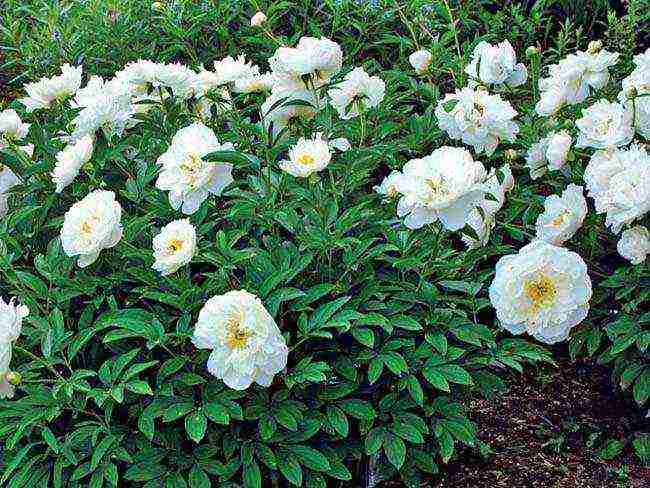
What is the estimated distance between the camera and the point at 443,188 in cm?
207

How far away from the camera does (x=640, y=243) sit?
7.63 ft

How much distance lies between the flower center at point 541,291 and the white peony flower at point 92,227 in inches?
36.2

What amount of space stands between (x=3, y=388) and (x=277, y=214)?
75cm

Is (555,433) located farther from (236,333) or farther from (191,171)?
(191,171)

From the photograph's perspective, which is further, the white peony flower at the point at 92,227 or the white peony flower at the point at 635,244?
the white peony flower at the point at 635,244

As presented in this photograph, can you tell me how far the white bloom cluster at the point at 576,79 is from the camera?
2.82m

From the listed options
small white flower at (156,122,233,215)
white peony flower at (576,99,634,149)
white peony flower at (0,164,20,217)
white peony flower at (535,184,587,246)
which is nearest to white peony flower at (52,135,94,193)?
small white flower at (156,122,233,215)

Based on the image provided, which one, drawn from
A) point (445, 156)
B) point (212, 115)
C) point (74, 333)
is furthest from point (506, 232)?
point (74, 333)

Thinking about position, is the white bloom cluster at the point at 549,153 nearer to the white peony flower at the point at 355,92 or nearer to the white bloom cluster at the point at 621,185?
the white bloom cluster at the point at 621,185

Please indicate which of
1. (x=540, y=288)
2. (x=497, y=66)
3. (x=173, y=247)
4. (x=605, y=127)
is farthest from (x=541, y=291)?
(x=497, y=66)

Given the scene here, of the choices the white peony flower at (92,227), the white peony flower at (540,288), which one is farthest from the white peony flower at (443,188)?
the white peony flower at (92,227)

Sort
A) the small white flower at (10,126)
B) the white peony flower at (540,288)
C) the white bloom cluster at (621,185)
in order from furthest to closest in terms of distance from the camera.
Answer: the small white flower at (10,126) < the white bloom cluster at (621,185) < the white peony flower at (540,288)

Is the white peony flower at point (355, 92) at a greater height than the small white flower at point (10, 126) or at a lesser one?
lesser

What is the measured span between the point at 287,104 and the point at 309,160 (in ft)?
0.95
